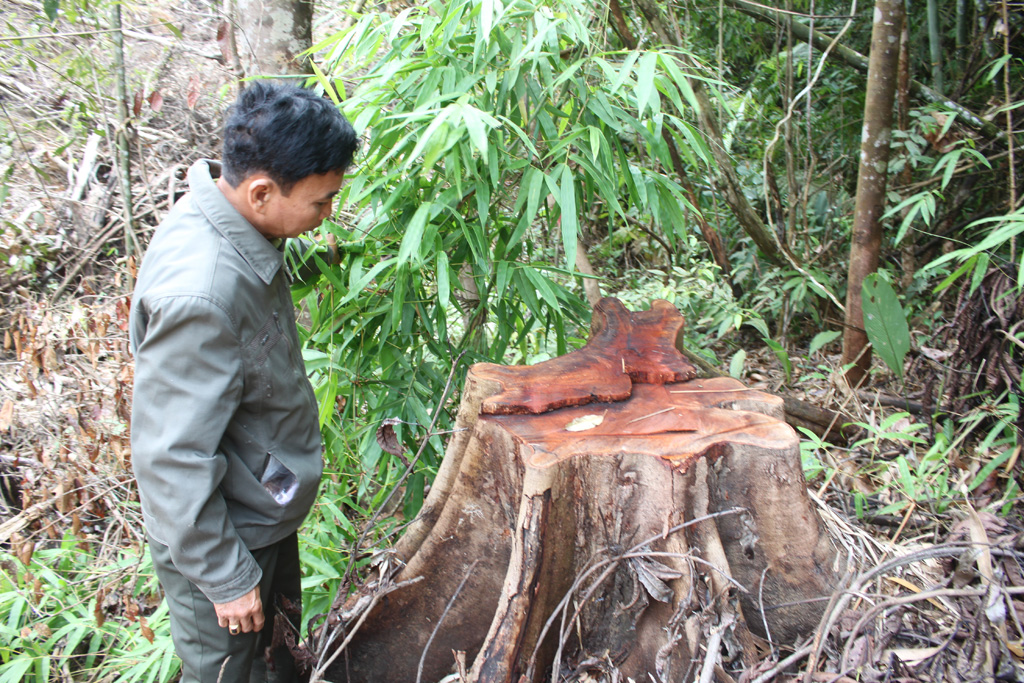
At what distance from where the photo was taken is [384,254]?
1987 millimetres

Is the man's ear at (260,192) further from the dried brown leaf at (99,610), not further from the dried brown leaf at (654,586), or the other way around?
the dried brown leaf at (99,610)

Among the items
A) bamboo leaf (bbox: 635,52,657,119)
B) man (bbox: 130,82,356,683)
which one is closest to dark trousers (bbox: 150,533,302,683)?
man (bbox: 130,82,356,683)

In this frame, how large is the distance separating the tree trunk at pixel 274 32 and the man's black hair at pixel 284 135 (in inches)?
47.9

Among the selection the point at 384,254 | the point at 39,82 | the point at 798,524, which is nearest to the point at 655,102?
the point at 384,254

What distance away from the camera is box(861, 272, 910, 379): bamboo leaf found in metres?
2.71

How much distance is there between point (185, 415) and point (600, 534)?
931 millimetres

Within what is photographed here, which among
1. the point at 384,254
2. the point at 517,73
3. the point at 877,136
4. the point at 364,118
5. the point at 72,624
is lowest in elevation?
the point at 72,624

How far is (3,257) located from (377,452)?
2785 millimetres

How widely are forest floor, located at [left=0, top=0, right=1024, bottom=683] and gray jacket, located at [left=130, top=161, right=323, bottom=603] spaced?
936 millimetres

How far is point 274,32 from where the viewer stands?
2.38m

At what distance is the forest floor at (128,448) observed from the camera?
145cm

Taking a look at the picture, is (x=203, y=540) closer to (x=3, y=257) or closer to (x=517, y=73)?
(x=517, y=73)

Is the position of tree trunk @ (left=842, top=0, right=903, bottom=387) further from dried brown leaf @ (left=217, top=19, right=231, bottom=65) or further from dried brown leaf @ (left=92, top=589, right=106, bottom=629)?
dried brown leaf @ (left=92, top=589, right=106, bottom=629)

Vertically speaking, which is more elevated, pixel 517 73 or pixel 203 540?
pixel 517 73
